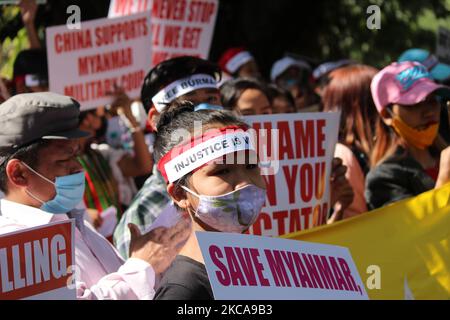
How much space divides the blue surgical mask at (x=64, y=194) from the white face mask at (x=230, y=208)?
761 mm

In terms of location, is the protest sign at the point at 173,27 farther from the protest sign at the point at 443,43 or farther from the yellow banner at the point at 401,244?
the yellow banner at the point at 401,244

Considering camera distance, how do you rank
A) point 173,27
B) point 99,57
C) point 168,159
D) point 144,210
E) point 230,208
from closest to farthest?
point 230,208
point 168,159
point 144,210
point 99,57
point 173,27

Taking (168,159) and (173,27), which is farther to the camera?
(173,27)

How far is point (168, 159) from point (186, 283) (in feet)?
1.83

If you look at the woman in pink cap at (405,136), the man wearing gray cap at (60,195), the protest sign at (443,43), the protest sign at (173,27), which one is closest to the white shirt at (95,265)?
the man wearing gray cap at (60,195)

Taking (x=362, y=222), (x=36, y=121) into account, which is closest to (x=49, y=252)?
(x=36, y=121)

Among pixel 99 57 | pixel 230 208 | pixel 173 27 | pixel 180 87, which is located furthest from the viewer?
pixel 173 27

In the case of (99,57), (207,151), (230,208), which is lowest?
(99,57)

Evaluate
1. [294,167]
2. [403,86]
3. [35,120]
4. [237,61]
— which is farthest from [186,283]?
[237,61]

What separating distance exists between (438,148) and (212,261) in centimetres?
276

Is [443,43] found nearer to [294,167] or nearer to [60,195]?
[294,167]

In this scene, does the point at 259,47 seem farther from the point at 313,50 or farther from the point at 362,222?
the point at 362,222

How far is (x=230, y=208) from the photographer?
124 inches

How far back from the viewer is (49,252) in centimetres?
293
